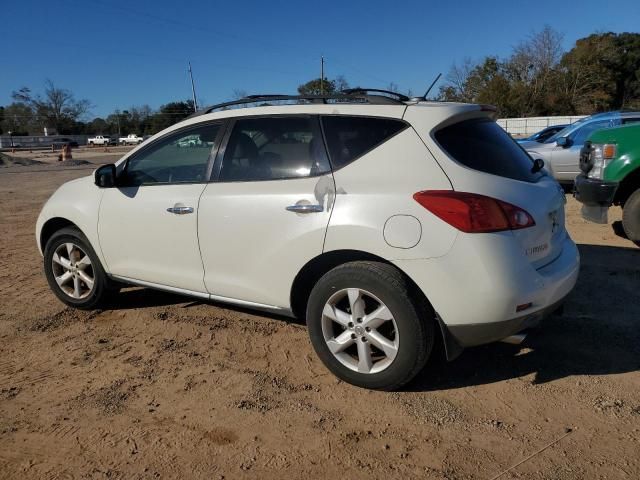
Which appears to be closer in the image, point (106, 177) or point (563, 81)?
point (106, 177)

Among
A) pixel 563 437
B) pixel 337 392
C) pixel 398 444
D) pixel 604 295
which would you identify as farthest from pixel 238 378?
pixel 604 295

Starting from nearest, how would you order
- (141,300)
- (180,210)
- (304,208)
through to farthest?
(304,208) → (180,210) → (141,300)

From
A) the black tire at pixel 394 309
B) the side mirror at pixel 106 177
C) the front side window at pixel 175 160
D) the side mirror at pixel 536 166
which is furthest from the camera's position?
the side mirror at pixel 106 177

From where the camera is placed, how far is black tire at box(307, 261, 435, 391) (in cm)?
290

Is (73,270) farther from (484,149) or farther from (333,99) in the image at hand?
(484,149)

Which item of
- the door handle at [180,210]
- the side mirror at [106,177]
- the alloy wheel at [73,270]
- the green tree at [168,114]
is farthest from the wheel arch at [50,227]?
the green tree at [168,114]

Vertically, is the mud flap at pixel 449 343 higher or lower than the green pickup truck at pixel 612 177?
lower

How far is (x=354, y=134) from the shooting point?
3270mm

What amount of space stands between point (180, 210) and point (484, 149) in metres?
2.16

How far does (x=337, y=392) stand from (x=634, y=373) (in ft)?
6.19

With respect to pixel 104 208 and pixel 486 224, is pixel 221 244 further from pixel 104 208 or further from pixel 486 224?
pixel 486 224

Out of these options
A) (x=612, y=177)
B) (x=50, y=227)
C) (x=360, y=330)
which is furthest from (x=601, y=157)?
(x=50, y=227)

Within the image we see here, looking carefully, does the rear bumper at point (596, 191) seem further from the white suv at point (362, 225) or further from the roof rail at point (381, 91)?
the roof rail at point (381, 91)

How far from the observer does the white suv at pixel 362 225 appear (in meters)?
2.83
